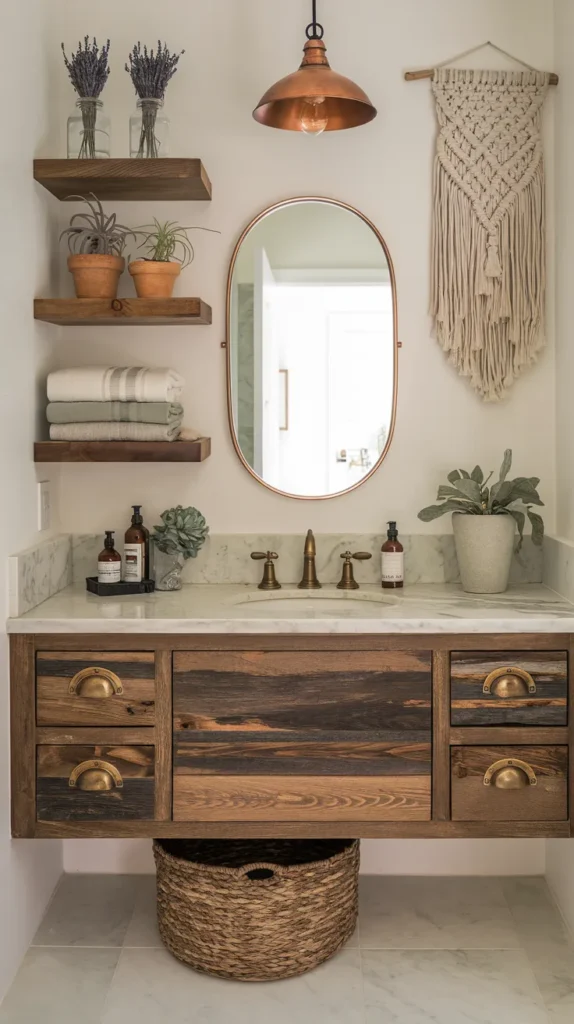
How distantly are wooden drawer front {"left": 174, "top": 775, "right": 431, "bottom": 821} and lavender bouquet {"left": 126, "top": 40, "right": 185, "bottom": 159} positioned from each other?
4.94 ft

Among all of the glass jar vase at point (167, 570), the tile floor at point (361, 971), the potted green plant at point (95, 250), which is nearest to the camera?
the tile floor at point (361, 971)

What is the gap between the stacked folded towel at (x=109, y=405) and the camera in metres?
2.42

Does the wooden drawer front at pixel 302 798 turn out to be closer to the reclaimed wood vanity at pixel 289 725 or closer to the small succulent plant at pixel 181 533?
the reclaimed wood vanity at pixel 289 725

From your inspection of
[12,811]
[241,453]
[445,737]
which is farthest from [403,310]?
[12,811]

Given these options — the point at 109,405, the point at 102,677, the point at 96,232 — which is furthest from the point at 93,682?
the point at 96,232

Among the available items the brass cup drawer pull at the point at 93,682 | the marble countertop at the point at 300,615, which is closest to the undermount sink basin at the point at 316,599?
the marble countertop at the point at 300,615

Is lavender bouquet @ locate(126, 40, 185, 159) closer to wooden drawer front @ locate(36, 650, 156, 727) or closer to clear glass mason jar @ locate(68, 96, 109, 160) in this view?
clear glass mason jar @ locate(68, 96, 109, 160)

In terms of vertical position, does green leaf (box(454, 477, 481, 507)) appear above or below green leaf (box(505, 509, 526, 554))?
above

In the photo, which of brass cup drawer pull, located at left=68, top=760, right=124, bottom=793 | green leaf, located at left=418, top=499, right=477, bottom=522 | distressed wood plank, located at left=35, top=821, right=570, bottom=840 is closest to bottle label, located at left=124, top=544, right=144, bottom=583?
brass cup drawer pull, located at left=68, top=760, right=124, bottom=793

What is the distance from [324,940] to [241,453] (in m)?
1.23

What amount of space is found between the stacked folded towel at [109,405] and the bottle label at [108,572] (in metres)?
0.32

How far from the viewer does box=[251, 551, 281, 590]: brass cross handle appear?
2602 millimetres

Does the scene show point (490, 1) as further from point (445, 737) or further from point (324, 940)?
point (324, 940)

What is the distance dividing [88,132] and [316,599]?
1.30m
